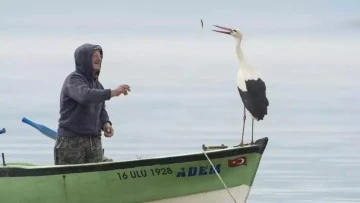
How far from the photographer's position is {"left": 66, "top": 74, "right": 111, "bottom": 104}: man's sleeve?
12500 millimetres

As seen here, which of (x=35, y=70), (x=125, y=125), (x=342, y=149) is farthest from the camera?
(x=35, y=70)

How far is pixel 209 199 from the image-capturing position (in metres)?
13.0

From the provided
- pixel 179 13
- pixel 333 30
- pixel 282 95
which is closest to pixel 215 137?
pixel 282 95

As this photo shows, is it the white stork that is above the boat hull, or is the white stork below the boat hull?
above

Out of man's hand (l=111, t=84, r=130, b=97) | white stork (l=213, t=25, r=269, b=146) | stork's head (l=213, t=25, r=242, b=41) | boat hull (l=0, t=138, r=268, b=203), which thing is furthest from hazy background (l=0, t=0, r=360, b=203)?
man's hand (l=111, t=84, r=130, b=97)

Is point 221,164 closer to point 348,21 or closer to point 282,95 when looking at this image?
point 282,95

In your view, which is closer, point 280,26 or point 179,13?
point 280,26

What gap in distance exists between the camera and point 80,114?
42.0 feet

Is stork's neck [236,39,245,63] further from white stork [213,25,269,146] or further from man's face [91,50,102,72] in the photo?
man's face [91,50,102,72]

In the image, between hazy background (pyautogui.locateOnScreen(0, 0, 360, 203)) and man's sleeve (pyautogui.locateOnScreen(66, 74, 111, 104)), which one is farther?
hazy background (pyautogui.locateOnScreen(0, 0, 360, 203))

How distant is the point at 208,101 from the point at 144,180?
18.2 meters

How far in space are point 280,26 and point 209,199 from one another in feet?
332

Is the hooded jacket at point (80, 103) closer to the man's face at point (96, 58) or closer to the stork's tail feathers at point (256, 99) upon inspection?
the man's face at point (96, 58)

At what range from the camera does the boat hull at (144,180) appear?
41.7ft
